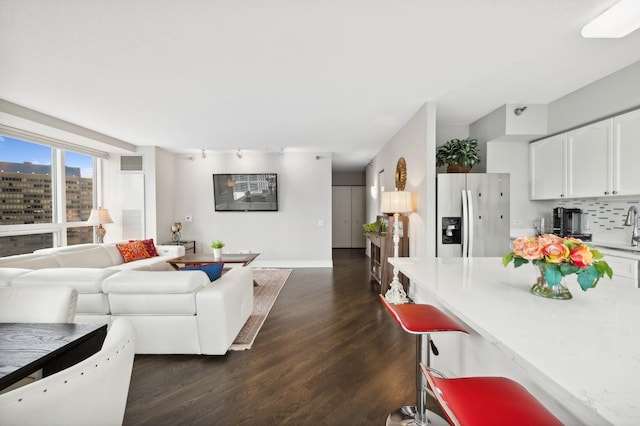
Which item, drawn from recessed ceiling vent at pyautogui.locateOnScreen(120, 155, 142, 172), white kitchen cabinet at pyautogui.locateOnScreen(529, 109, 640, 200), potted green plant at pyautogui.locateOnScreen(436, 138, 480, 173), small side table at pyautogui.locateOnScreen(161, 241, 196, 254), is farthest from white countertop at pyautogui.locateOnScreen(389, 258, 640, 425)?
recessed ceiling vent at pyautogui.locateOnScreen(120, 155, 142, 172)

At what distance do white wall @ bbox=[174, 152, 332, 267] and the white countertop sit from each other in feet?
15.2

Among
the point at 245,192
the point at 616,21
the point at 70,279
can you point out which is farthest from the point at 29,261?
the point at 616,21

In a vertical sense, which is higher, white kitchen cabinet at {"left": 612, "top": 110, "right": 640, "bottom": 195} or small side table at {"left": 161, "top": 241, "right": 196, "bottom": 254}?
white kitchen cabinet at {"left": 612, "top": 110, "right": 640, "bottom": 195}

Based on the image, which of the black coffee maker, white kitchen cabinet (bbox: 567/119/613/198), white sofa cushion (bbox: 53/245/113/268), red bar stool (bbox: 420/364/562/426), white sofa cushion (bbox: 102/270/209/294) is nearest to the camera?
red bar stool (bbox: 420/364/562/426)

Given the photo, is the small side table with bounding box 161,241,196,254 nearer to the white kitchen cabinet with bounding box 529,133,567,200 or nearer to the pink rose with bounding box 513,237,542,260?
the pink rose with bounding box 513,237,542,260

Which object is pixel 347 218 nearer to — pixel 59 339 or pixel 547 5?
pixel 547 5

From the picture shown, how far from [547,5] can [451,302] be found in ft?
6.84

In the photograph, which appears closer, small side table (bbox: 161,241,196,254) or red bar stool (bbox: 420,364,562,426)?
red bar stool (bbox: 420,364,562,426)

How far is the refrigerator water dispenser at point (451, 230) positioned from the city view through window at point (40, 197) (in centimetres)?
591

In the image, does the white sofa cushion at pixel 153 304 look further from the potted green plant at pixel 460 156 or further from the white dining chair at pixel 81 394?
the potted green plant at pixel 460 156

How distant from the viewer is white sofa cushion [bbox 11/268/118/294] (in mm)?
2305

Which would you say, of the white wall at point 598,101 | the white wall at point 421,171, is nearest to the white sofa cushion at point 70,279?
the white wall at point 421,171

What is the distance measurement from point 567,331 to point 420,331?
0.57 metres

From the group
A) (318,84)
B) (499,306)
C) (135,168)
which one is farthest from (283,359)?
(135,168)
